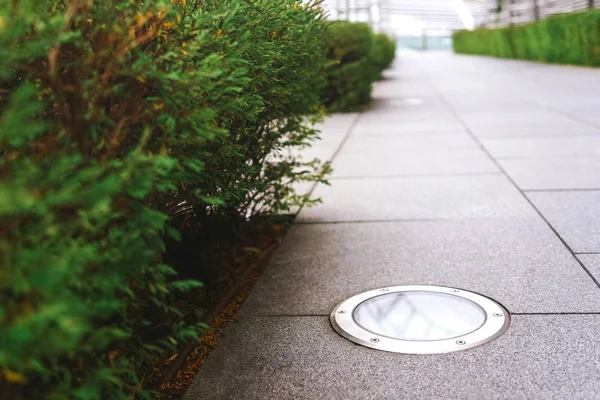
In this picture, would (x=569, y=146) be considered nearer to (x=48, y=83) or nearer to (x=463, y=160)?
(x=463, y=160)

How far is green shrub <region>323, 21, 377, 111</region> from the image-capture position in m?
11.3

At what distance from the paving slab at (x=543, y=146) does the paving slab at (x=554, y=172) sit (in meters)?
0.28

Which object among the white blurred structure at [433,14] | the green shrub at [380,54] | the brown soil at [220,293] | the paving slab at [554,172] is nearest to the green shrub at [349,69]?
the green shrub at [380,54]

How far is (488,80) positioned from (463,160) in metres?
11.9

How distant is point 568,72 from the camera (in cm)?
1764

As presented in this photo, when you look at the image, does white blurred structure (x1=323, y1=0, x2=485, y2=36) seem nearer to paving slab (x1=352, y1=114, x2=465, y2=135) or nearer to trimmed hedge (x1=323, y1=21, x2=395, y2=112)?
trimmed hedge (x1=323, y1=21, x2=395, y2=112)

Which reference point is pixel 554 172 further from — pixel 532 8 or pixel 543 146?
pixel 532 8

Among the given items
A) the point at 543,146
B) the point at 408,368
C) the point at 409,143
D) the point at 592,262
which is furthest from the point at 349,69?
the point at 408,368

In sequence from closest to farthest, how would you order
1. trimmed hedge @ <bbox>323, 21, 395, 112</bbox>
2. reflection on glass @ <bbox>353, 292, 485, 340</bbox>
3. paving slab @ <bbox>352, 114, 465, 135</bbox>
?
1. reflection on glass @ <bbox>353, 292, 485, 340</bbox>
2. paving slab @ <bbox>352, 114, 465, 135</bbox>
3. trimmed hedge @ <bbox>323, 21, 395, 112</bbox>

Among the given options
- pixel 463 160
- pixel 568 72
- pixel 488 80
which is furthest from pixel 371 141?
pixel 568 72

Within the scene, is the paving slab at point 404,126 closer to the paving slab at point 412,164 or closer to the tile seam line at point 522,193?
the tile seam line at point 522,193

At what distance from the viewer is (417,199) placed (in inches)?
199

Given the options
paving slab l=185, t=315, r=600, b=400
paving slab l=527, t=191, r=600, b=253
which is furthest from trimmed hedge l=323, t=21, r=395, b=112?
paving slab l=185, t=315, r=600, b=400

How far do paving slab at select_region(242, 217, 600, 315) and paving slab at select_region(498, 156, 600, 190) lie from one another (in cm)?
111
